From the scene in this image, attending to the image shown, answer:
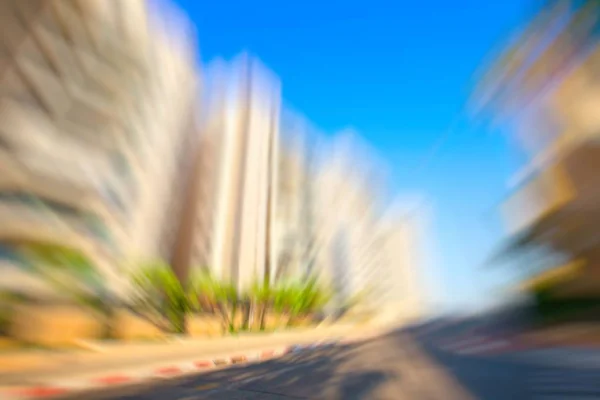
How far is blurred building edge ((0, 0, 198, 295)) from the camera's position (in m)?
14.0

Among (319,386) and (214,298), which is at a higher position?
(214,298)

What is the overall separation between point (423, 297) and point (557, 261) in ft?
203

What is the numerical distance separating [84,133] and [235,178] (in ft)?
49.8

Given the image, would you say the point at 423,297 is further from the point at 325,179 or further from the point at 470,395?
the point at 470,395

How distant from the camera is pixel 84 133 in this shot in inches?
712

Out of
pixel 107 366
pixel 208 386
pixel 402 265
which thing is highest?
pixel 402 265

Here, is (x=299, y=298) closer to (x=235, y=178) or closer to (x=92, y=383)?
(x=235, y=178)

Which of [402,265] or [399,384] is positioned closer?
[399,384]

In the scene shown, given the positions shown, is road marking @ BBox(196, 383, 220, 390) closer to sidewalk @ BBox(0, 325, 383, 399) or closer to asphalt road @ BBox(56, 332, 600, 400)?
asphalt road @ BBox(56, 332, 600, 400)

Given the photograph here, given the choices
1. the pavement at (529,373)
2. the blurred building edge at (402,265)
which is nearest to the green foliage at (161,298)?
the pavement at (529,373)

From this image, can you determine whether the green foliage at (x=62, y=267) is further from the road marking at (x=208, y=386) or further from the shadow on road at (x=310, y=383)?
the road marking at (x=208, y=386)

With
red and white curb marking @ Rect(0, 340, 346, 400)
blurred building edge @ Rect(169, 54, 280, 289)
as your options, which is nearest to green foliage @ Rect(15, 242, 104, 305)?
red and white curb marking @ Rect(0, 340, 346, 400)

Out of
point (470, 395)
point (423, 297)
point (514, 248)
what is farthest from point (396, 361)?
point (423, 297)

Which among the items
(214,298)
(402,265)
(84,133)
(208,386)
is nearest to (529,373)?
(208,386)
